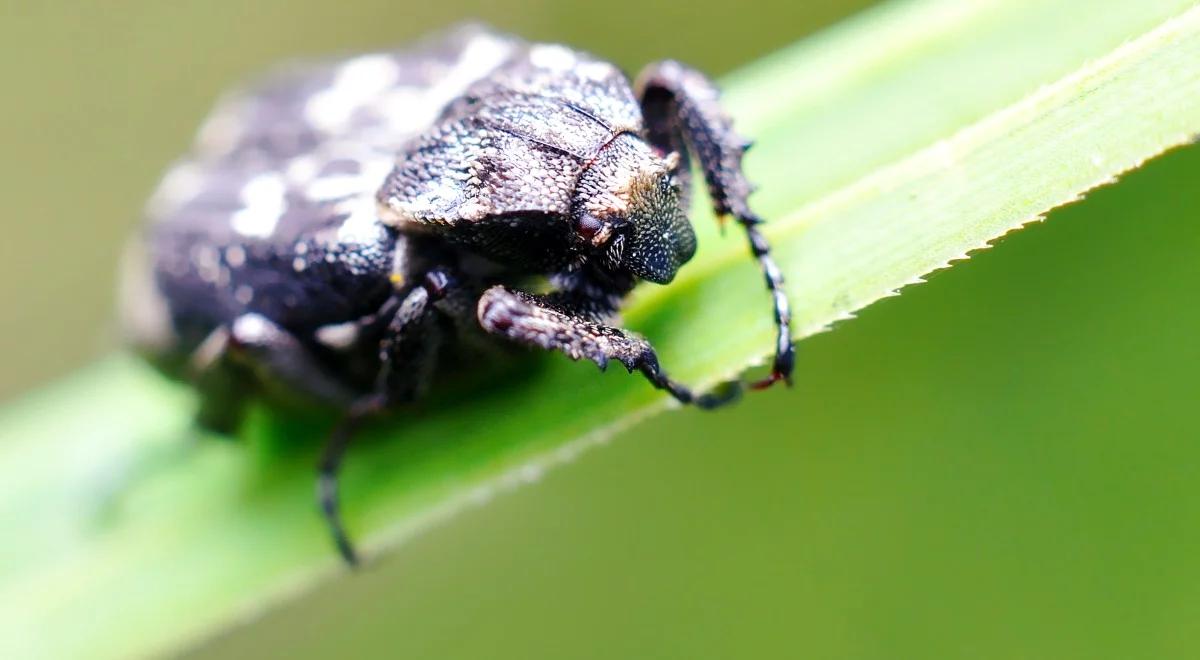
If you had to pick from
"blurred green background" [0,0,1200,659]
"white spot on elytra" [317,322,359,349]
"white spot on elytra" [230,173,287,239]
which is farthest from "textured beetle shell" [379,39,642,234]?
"blurred green background" [0,0,1200,659]

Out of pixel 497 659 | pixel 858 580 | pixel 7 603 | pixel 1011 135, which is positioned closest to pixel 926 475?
pixel 858 580

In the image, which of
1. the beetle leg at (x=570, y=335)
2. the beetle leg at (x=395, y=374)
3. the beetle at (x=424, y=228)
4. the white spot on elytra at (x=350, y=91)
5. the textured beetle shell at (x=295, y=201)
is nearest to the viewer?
the beetle leg at (x=570, y=335)

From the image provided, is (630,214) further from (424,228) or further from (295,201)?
(295,201)

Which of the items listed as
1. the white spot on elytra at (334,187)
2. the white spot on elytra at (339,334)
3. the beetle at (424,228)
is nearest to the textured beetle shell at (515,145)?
the beetle at (424,228)

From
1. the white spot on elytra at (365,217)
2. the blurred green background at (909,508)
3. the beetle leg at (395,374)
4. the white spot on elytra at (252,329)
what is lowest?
the blurred green background at (909,508)

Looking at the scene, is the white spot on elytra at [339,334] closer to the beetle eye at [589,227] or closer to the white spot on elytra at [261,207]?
the white spot on elytra at [261,207]

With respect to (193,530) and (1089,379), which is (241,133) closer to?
(193,530)

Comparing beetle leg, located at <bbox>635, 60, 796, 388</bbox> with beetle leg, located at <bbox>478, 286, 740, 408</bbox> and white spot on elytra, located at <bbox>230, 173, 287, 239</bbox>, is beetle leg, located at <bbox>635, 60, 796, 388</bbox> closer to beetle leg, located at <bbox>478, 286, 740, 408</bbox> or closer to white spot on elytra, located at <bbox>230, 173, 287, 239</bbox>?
beetle leg, located at <bbox>478, 286, 740, 408</bbox>
